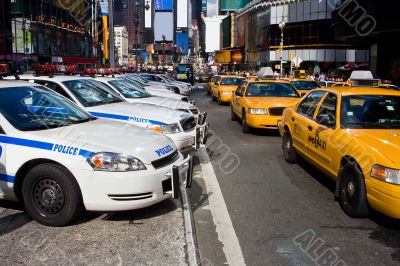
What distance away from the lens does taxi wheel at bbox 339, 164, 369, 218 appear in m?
5.38

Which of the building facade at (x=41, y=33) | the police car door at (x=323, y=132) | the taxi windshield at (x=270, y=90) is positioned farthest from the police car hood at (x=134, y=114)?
the building facade at (x=41, y=33)

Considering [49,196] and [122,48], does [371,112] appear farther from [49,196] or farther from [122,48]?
[122,48]

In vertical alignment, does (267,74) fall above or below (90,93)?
above

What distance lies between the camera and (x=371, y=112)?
22.1 ft

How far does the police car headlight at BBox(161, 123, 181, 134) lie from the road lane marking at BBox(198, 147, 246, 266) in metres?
0.82

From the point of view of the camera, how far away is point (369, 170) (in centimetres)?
523

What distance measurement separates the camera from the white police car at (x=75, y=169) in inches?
193

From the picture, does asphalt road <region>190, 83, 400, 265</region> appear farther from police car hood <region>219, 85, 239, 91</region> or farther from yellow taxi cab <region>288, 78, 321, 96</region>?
police car hood <region>219, 85, 239, 91</region>

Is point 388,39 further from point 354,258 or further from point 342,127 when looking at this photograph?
point 354,258

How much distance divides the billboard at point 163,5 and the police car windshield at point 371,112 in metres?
184

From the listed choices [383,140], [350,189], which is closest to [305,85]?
[383,140]

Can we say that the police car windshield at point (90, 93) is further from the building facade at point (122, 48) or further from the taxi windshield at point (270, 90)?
the building facade at point (122, 48)

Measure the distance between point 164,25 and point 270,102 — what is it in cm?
18007

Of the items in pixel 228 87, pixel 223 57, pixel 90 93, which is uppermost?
pixel 223 57
